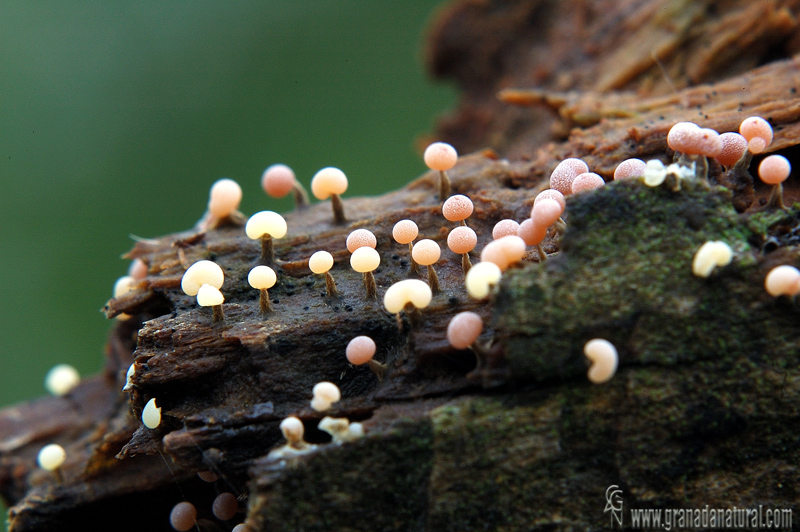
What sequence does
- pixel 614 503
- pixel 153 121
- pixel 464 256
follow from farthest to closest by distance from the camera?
pixel 153 121 < pixel 464 256 < pixel 614 503

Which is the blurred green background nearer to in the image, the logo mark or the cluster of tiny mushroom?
the cluster of tiny mushroom

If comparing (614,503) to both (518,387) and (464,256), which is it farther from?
(464,256)

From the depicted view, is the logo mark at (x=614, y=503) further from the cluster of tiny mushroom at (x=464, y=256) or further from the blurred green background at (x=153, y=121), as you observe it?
the blurred green background at (x=153, y=121)

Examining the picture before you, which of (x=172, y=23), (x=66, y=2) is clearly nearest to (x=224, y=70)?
(x=172, y=23)

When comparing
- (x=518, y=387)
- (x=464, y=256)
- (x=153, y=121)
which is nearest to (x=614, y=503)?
(x=518, y=387)

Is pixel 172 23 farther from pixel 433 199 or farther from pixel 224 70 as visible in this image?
pixel 433 199

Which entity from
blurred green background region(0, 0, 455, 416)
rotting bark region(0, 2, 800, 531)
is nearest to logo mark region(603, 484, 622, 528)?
rotting bark region(0, 2, 800, 531)
